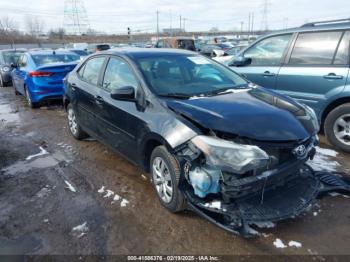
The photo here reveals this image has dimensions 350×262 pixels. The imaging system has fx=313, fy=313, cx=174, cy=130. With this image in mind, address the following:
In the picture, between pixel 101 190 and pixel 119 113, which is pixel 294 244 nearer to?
pixel 101 190

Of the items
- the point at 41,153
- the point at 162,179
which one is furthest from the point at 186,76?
the point at 41,153

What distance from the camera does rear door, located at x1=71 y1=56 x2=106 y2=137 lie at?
179 inches

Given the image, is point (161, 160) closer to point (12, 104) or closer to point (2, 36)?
point (12, 104)

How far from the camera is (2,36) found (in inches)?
2002

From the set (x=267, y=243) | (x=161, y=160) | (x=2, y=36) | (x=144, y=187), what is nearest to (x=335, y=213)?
(x=267, y=243)

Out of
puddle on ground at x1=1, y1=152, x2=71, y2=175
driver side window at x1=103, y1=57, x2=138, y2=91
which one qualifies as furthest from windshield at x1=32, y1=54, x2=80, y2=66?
driver side window at x1=103, y1=57, x2=138, y2=91

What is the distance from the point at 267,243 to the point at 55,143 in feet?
14.2

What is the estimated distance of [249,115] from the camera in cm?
303

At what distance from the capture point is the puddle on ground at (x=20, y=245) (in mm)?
2843

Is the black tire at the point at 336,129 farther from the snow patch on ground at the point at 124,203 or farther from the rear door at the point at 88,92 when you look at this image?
the rear door at the point at 88,92

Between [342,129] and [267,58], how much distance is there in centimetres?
183

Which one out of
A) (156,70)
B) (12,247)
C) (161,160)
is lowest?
(12,247)

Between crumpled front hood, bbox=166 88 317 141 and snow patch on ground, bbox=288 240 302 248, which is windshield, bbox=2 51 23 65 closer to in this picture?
crumpled front hood, bbox=166 88 317 141

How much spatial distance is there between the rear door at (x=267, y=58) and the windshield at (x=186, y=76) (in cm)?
149
